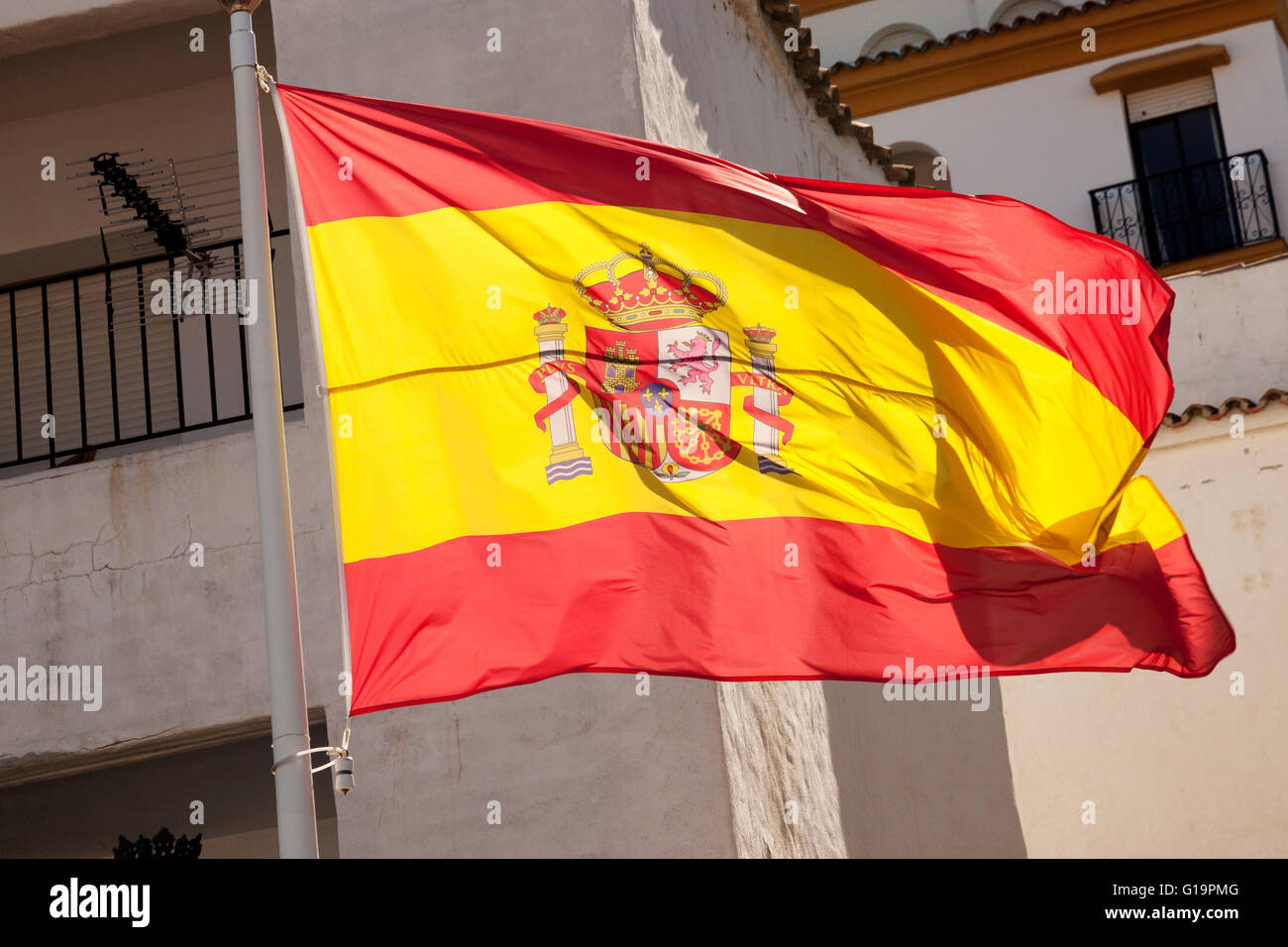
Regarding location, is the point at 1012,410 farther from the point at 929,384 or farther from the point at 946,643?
the point at 946,643

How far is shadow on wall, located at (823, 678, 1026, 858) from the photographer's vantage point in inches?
376

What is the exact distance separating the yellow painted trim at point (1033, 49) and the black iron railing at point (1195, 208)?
5.46 ft

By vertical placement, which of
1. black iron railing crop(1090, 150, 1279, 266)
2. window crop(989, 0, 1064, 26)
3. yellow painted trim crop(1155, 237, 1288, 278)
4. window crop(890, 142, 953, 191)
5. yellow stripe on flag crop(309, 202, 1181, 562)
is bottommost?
yellow stripe on flag crop(309, 202, 1181, 562)

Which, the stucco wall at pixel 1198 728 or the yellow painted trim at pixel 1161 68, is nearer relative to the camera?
the stucco wall at pixel 1198 728

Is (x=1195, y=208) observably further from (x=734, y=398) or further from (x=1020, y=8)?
(x=734, y=398)

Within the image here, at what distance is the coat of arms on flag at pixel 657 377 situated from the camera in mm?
5863

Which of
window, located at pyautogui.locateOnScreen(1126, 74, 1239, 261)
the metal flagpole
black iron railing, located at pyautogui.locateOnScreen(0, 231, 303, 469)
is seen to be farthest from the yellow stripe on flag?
window, located at pyautogui.locateOnScreen(1126, 74, 1239, 261)

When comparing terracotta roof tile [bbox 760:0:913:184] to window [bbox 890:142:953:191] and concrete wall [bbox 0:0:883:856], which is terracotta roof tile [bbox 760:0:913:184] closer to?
concrete wall [bbox 0:0:883:856]

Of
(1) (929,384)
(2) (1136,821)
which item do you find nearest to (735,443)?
(1) (929,384)

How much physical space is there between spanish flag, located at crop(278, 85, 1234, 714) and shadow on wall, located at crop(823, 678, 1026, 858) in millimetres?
3119

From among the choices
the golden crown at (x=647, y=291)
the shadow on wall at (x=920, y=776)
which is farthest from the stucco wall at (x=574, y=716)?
the golden crown at (x=647, y=291)

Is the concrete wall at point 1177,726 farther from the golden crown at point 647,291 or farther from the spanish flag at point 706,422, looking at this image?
the golden crown at point 647,291

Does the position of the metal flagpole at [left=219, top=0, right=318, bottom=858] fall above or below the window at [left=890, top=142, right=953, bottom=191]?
below
